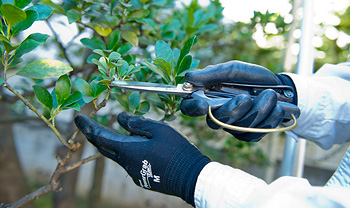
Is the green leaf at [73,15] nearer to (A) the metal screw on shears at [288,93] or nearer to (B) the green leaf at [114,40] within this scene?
(B) the green leaf at [114,40]

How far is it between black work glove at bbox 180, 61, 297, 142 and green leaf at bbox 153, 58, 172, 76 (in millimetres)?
54

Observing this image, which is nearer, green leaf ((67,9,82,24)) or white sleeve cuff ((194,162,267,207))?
white sleeve cuff ((194,162,267,207))

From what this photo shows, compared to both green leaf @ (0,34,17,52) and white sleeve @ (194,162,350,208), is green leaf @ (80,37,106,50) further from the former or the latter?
white sleeve @ (194,162,350,208)

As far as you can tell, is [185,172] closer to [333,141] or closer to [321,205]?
[321,205]

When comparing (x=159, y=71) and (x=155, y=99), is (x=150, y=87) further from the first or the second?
(x=155, y=99)

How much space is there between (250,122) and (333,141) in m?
0.54

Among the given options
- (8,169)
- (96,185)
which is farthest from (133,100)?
(96,185)

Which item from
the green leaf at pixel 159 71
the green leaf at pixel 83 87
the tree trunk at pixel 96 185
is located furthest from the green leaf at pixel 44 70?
the tree trunk at pixel 96 185

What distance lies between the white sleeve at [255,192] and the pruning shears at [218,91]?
124 millimetres

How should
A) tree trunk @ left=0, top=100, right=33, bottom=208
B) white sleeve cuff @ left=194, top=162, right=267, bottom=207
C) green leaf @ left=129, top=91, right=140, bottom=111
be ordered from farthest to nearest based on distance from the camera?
tree trunk @ left=0, top=100, right=33, bottom=208
green leaf @ left=129, top=91, right=140, bottom=111
white sleeve cuff @ left=194, top=162, right=267, bottom=207

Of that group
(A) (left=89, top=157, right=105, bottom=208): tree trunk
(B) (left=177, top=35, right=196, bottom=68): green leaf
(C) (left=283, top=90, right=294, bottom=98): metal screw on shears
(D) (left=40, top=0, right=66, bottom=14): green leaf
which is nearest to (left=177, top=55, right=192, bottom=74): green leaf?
(B) (left=177, top=35, right=196, bottom=68): green leaf

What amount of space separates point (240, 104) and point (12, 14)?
57cm

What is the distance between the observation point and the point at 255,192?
0.68m

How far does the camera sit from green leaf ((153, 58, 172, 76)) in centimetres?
77
